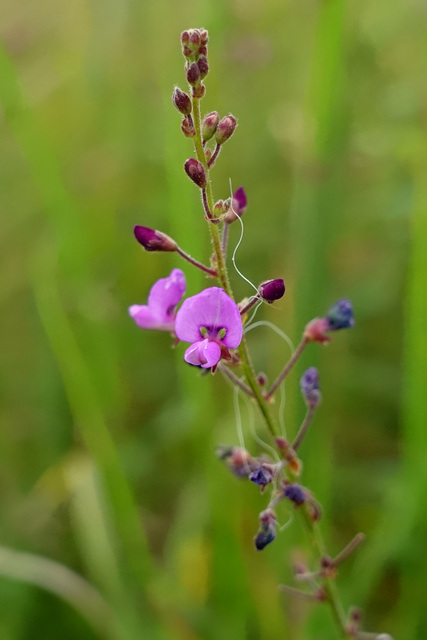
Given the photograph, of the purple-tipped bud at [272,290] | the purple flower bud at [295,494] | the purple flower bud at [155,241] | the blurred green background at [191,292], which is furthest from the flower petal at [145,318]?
the blurred green background at [191,292]

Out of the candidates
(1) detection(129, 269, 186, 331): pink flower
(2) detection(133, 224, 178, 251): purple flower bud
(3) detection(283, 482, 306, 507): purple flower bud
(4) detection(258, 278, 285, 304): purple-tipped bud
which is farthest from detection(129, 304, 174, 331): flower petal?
(3) detection(283, 482, 306, 507): purple flower bud

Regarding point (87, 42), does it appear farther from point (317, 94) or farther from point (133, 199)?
point (317, 94)

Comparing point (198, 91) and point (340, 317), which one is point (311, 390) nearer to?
point (340, 317)

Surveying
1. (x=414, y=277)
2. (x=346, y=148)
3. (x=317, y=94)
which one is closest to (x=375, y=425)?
(x=414, y=277)

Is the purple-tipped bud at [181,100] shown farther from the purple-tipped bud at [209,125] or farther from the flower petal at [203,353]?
the flower petal at [203,353]

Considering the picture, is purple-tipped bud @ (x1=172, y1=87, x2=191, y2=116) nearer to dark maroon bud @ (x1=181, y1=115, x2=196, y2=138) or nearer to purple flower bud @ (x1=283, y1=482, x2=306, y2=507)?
dark maroon bud @ (x1=181, y1=115, x2=196, y2=138)
